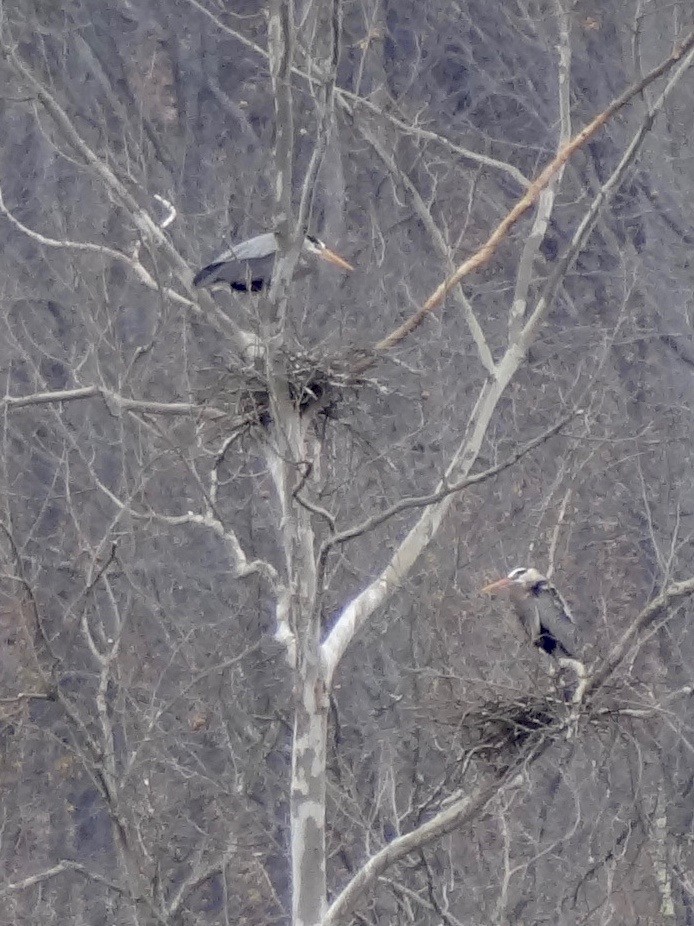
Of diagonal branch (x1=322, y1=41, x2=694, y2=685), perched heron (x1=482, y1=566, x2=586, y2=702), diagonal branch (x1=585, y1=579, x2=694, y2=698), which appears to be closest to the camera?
diagonal branch (x1=585, y1=579, x2=694, y2=698)

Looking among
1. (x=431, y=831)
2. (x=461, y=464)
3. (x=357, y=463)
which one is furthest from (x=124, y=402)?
(x=357, y=463)

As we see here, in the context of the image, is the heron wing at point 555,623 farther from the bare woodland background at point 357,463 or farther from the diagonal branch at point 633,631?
the diagonal branch at point 633,631

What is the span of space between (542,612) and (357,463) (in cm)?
246

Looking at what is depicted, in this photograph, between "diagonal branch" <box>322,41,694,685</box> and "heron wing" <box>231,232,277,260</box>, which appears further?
"heron wing" <box>231,232,277,260</box>

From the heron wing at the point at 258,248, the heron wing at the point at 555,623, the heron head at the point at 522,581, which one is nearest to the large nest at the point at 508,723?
the heron wing at the point at 555,623

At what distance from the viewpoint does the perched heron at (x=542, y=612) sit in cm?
843

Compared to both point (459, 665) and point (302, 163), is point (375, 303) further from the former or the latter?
point (459, 665)

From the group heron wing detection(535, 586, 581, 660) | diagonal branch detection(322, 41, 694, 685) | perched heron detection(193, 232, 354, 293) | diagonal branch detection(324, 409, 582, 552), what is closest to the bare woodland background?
perched heron detection(193, 232, 354, 293)

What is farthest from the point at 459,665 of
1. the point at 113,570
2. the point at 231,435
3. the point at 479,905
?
the point at 231,435

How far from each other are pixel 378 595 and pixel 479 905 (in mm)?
4678

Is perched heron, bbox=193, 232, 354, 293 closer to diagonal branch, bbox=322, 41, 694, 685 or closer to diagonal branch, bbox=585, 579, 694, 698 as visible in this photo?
diagonal branch, bbox=322, 41, 694, 685

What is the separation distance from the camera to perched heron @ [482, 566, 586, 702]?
27.7ft

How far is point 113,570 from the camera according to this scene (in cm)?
1303

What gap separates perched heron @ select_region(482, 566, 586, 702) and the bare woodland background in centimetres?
91
